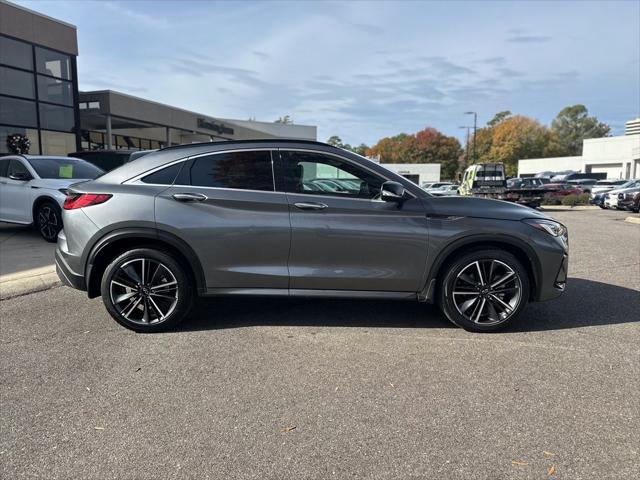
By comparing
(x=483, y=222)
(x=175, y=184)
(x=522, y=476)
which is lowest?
(x=522, y=476)

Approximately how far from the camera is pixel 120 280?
4.44 metres

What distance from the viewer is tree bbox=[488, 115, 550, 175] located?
9112 centimetres

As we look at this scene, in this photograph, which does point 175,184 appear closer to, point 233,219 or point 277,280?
point 233,219

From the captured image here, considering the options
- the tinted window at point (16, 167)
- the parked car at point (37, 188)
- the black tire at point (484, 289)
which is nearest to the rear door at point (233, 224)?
the black tire at point (484, 289)

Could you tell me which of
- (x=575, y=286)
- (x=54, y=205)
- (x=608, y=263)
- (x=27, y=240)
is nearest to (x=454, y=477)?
(x=575, y=286)

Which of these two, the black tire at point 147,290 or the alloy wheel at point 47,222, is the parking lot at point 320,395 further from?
the alloy wheel at point 47,222

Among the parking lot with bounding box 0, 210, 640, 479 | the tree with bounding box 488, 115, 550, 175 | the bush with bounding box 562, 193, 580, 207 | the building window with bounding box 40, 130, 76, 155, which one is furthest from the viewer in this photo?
the tree with bounding box 488, 115, 550, 175

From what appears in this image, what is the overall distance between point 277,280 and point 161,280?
3.56ft

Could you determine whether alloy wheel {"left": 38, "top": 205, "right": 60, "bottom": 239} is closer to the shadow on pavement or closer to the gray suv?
the shadow on pavement

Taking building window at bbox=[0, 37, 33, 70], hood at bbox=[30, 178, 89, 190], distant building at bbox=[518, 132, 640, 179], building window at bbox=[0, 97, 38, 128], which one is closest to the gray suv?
hood at bbox=[30, 178, 89, 190]

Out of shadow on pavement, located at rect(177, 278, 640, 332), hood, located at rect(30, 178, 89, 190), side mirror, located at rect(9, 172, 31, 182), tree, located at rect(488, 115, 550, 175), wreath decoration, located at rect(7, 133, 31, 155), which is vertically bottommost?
shadow on pavement, located at rect(177, 278, 640, 332)

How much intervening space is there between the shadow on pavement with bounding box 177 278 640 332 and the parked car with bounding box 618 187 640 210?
19.2 metres

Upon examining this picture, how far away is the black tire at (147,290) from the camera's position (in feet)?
14.5

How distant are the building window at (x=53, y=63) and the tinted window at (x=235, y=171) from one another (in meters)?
18.4
